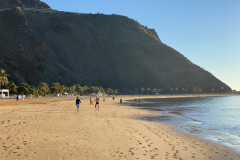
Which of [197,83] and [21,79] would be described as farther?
[197,83]

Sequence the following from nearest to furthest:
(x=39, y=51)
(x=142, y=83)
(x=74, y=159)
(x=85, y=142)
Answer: (x=74, y=159) → (x=85, y=142) → (x=39, y=51) → (x=142, y=83)

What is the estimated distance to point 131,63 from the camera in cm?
19512

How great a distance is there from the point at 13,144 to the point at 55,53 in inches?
6645

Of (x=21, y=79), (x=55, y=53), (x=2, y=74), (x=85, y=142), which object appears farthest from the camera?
(x=55, y=53)

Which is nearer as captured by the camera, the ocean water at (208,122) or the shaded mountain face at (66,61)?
the ocean water at (208,122)

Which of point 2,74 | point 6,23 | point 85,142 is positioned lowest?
point 85,142

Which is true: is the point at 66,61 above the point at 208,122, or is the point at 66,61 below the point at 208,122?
above

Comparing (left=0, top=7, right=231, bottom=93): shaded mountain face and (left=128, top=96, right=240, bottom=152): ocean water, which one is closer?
(left=128, top=96, right=240, bottom=152): ocean water

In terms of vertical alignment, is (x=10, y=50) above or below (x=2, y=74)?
above

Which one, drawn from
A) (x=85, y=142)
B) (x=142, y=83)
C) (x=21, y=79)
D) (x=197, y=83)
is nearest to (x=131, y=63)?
(x=142, y=83)

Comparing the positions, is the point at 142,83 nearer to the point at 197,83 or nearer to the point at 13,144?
the point at 197,83

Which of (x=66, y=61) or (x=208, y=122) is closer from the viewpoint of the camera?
(x=208, y=122)

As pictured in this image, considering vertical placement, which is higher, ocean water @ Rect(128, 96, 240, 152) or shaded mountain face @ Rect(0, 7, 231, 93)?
shaded mountain face @ Rect(0, 7, 231, 93)

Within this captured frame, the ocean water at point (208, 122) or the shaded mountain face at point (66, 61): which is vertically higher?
the shaded mountain face at point (66, 61)
